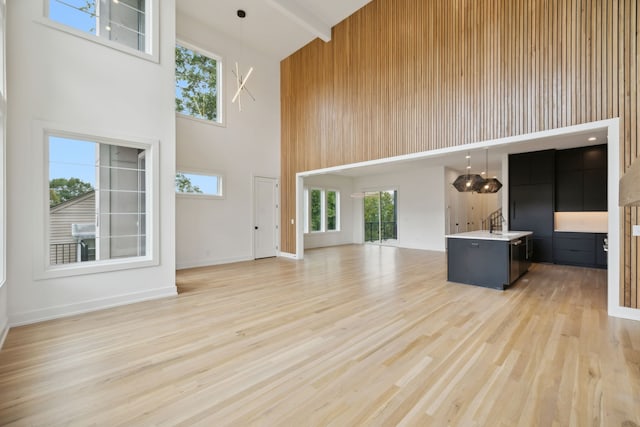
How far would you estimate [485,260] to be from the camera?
4887mm

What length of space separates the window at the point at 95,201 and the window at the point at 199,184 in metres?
2.28

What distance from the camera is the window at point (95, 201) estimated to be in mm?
3750

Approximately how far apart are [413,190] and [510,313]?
278 inches

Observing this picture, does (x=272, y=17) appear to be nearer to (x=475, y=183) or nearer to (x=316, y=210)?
(x=475, y=183)

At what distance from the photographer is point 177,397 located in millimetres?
2006

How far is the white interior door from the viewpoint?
8047mm

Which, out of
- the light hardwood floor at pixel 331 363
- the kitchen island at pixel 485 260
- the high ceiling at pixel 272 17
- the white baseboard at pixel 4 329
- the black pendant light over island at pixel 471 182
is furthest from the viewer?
the high ceiling at pixel 272 17

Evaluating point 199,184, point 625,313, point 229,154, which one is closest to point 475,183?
point 625,313

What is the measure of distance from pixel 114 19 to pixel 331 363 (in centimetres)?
563

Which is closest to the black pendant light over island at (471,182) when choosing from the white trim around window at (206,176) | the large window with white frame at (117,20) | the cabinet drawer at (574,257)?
the cabinet drawer at (574,257)

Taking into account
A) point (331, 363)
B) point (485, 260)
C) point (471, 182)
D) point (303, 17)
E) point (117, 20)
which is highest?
point (303, 17)

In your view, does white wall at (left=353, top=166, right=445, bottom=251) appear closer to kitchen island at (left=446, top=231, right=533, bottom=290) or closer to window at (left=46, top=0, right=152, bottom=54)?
kitchen island at (left=446, top=231, right=533, bottom=290)

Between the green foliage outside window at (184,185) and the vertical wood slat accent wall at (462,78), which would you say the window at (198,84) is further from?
the vertical wood slat accent wall at (462,78)

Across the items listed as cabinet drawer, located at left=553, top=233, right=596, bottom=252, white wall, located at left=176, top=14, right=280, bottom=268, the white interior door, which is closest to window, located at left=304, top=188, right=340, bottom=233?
the white interior door
